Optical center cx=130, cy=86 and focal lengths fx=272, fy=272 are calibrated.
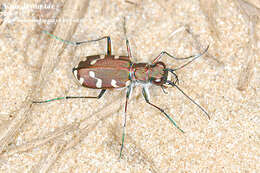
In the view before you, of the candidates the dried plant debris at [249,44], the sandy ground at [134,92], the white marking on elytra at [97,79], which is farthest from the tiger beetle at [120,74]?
the dried plant debris at [249,44]

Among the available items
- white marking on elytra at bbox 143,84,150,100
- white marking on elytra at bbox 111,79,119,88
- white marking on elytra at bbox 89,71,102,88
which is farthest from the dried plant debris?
white marking on elytra at bbox 89,71,102,88

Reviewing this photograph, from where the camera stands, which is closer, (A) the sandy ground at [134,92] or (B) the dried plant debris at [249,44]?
(A) the sandy ground at [134,92]

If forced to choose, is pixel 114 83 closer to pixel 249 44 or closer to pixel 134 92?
pixel 134 92

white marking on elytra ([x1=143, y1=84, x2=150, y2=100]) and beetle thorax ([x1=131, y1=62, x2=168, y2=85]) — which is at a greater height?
beetle thorax ([x1=131, y1=62, x2=168, y2=85])

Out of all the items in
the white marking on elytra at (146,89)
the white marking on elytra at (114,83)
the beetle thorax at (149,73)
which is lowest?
the white marking on elytra at (146,89)

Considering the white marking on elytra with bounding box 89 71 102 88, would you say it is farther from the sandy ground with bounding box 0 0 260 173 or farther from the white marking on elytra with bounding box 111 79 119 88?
the sandy ground with bounding box 0 0 260 173

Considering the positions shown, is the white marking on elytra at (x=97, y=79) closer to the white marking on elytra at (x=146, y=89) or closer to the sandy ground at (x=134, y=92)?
the sandy ground at (x=134, y=92)

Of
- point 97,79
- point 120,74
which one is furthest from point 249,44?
point 97,79

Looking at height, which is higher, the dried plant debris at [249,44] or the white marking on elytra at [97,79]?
the dried plant debris at [249,44]

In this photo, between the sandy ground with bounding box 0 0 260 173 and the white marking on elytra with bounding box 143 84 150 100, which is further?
the white marking on elytra with bounding box 143 84 150 100
